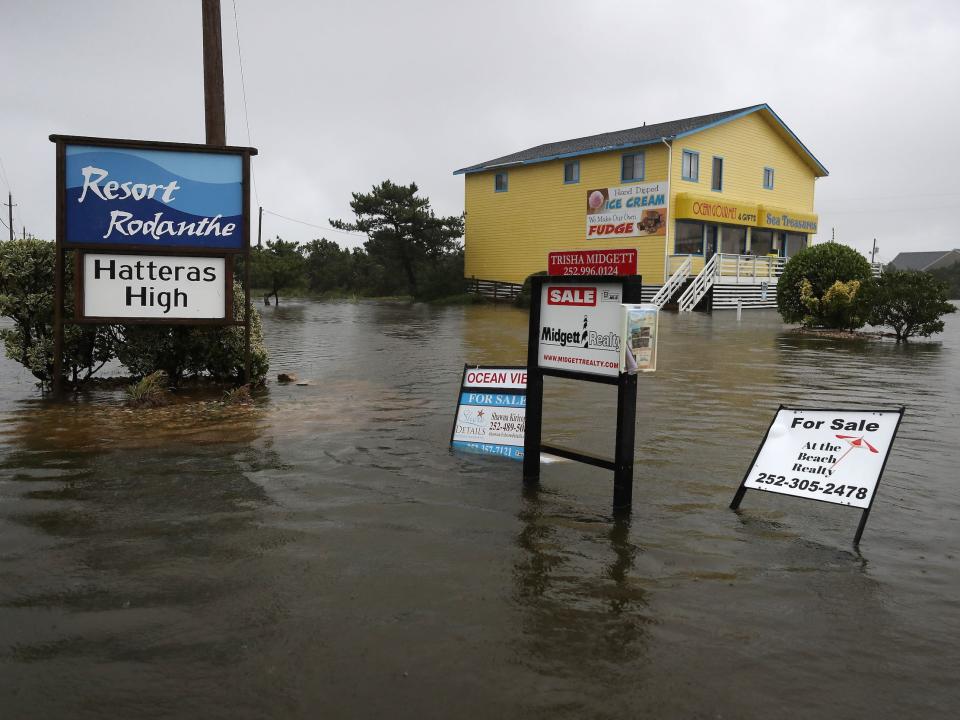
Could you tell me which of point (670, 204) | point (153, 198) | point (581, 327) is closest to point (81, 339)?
point (153, 198)

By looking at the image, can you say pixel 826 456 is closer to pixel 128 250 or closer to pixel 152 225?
pixel 152 225

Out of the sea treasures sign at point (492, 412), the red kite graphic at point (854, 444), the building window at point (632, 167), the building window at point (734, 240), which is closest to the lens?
the red kite graphic at point (854, 444)

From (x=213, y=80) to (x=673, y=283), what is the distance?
76.9 ft

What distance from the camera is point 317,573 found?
432cm

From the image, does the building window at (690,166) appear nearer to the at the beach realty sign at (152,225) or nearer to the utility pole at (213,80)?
the utility pole at (213,80)

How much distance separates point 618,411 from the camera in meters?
5.43

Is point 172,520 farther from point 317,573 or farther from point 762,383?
point 762,383

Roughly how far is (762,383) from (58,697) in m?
10.4

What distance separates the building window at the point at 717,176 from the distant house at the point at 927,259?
54.5 m

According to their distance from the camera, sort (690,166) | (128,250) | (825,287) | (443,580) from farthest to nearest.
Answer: (690,166) → (825,287) → (128,250) → (443,580)

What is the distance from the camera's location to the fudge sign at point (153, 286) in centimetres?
992

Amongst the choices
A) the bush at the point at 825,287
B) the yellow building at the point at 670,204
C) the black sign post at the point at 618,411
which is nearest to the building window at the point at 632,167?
the yellow building at the point at 670,204

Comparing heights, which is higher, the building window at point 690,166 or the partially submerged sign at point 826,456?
the building window at point 690,166

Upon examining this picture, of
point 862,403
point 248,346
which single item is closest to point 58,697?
point 248,346
